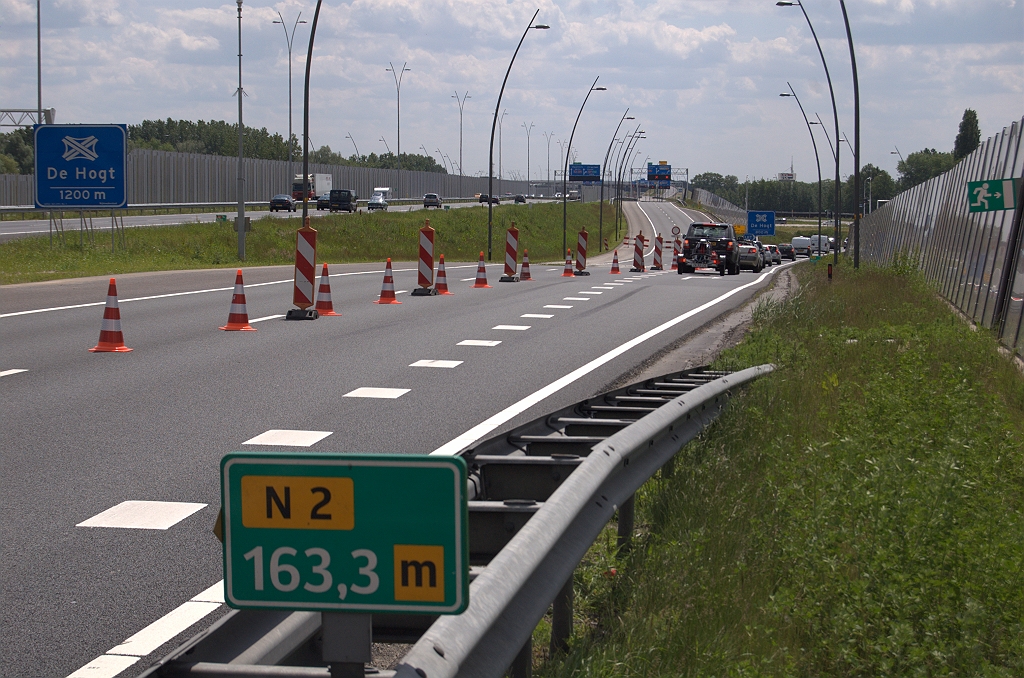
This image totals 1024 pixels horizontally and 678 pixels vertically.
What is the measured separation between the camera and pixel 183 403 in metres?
10.3

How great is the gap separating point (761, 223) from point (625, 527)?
105m

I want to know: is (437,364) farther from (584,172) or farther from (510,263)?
(584,172)

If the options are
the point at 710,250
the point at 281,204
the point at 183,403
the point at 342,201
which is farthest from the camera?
the point at 342,201

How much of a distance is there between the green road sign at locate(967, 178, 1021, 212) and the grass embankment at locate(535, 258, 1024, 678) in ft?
30.9

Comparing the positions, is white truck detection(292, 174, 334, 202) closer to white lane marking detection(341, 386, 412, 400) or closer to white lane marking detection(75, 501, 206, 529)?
white lane marking detection(341, 386, 412, 400)

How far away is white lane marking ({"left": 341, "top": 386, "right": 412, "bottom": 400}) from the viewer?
1085cm

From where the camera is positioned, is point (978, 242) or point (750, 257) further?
point (750, 257)

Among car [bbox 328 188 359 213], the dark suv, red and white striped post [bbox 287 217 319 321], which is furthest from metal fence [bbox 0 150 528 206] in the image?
red and white striped post [bbox 287 217 319 321]

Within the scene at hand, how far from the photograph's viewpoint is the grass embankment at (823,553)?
4270 mm

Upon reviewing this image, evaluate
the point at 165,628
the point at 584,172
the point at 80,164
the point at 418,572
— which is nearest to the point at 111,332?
the point at 165,628

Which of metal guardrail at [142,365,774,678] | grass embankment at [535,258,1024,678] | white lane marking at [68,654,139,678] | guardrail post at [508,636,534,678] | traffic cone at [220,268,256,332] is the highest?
metal guardrail at [142,365,774,678]

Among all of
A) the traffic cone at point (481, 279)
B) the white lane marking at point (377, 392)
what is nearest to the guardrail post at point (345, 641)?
the white lane marking at point (377, 392)

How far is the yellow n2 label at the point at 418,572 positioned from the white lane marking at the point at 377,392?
826 cm

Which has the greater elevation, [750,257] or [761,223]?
[750,257]
